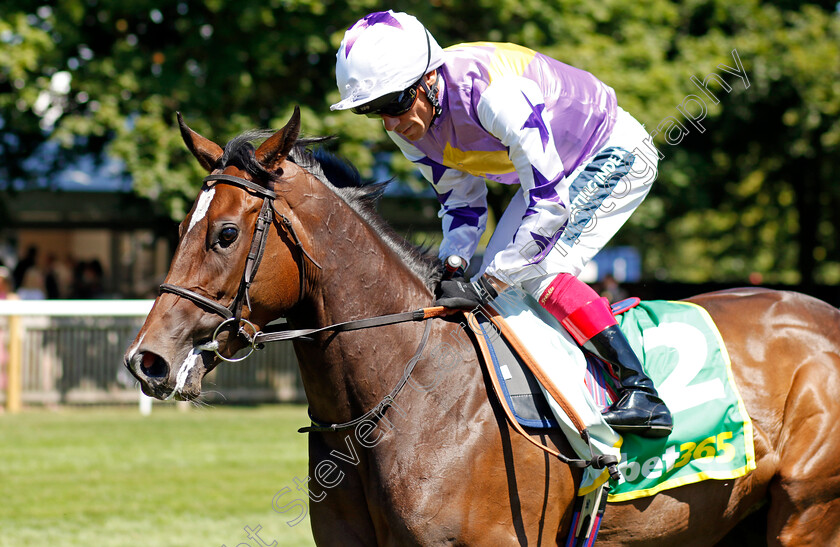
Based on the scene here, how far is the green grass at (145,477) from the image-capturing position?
5672 millimetres

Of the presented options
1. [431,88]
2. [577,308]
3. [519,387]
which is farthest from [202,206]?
[577,308]

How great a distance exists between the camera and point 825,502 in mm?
3342

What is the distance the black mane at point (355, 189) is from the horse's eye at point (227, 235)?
0.30 metres

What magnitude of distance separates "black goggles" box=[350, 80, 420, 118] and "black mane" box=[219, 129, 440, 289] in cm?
20

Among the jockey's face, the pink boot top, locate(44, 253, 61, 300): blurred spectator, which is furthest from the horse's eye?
locate(44, 253, 61, 300): blurred spectator

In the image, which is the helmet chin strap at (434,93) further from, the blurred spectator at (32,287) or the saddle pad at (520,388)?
the blurred spectator at (32,287)

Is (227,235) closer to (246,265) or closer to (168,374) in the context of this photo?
(246,265)

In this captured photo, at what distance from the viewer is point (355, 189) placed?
3033 mm

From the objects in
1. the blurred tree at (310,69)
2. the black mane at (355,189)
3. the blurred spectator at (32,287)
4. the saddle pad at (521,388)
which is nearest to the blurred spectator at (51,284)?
the blurred spectator at (32,287)

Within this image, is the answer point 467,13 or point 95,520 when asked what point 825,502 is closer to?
point 95,520

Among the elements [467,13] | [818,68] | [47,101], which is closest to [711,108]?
[818,68]

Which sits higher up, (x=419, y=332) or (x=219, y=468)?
(x=419, y=332)

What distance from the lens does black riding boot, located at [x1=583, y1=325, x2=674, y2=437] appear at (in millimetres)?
2951

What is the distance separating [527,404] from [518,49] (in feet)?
4.39
